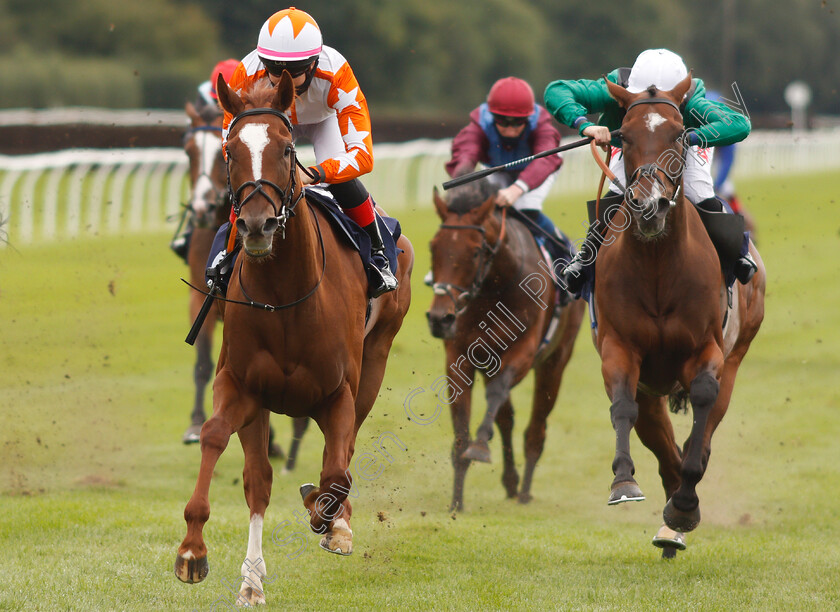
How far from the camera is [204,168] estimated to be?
8.01 metres

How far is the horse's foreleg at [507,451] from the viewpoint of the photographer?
763 centimetres

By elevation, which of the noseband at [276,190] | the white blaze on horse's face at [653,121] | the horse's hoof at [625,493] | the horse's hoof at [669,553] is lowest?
the horse's hoof at [669,553]

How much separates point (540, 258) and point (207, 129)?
8.22 feet

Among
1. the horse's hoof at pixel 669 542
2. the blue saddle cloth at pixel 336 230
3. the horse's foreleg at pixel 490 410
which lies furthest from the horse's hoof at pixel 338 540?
the horse's foreleg at pixel 490 410

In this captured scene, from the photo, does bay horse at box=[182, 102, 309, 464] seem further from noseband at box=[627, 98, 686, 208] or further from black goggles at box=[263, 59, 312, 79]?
noseband at box=[627, 98, 686, 208]

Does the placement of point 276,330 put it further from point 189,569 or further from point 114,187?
point 114,187

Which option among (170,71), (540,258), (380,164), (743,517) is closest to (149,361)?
(540,258)

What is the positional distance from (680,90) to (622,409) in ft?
4.63

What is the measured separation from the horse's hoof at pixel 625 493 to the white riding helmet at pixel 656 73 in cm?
185

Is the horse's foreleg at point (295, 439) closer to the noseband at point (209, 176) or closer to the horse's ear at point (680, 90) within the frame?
the noseband at point (209, 176)

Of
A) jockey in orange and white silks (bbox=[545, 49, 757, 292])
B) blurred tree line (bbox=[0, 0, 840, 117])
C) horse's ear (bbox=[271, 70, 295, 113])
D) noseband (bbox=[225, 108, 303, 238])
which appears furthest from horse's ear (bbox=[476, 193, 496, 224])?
blurred tree line (bbox=[0, 0, 840, 117])

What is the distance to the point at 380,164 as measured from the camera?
21.3 meters

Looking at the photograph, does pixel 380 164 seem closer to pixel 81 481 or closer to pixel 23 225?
pixel 23 225

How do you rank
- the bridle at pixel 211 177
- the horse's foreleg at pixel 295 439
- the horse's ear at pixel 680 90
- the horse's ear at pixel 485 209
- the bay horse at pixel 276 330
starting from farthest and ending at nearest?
the horse's foreleg at pixel 295 439 < the bridle at pixel 211 177 < the horse's ear at pixel 485 209 < the horse's ear at pixel 680 90 < the bay horse at pixel 276 330
